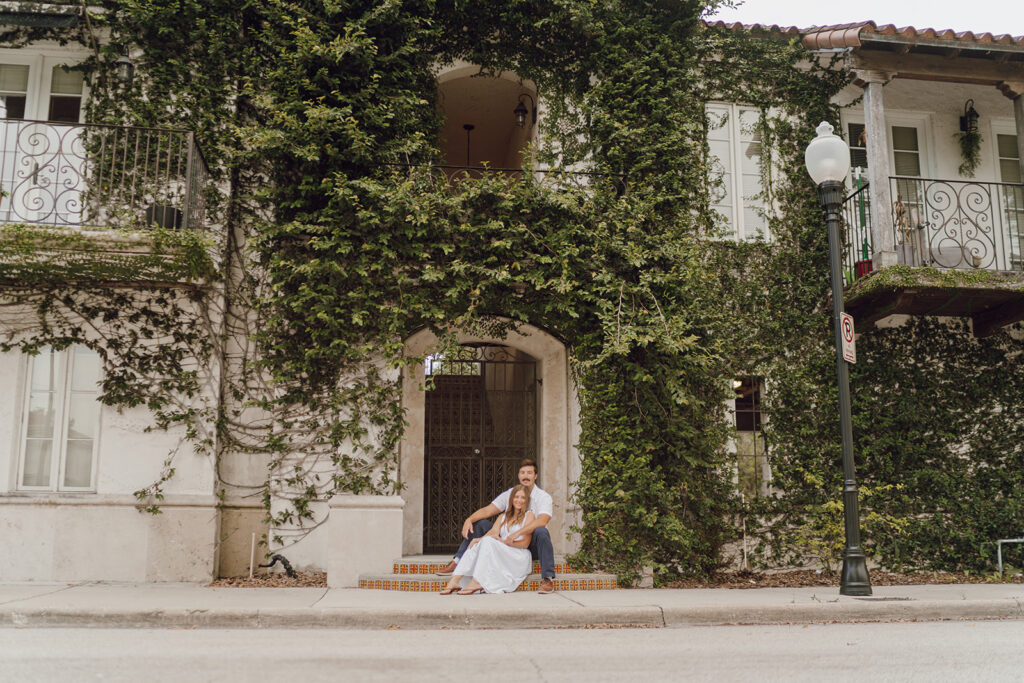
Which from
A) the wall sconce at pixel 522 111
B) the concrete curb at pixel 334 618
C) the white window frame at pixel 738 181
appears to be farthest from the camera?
the wall sconce at pixel 522 111

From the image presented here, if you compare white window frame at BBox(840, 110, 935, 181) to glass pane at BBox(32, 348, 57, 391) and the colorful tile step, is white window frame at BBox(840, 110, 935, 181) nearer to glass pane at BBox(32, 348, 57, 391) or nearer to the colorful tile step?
the colorful tile step

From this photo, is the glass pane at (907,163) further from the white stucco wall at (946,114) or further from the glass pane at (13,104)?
the glass pane at (13,104)

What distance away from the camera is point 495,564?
867 cm

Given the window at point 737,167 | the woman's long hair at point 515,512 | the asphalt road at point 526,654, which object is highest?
the window at point 737,167

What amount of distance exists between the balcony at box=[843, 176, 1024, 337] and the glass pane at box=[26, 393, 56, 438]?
33.7ft

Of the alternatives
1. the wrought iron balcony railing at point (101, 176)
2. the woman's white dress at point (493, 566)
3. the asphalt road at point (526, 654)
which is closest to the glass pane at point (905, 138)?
the asphalt road at point (526, 654)

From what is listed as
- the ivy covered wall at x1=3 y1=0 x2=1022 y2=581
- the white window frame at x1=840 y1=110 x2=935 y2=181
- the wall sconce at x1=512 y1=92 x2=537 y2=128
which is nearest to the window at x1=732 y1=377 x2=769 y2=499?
the ivy covered wall at x1=3 y1=0 x2=1022 y2=581

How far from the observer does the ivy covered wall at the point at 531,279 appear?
32.0 feet

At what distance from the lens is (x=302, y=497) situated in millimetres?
9797

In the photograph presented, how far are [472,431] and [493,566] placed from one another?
2.83m

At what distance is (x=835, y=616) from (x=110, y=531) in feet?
Result: 25.9

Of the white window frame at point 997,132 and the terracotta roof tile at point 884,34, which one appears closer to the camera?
the terracotta roof tile at point 884,34

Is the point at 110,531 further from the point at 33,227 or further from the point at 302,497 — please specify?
the point at 33,227

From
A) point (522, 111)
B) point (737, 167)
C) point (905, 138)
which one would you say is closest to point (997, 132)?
point (905, 138)
